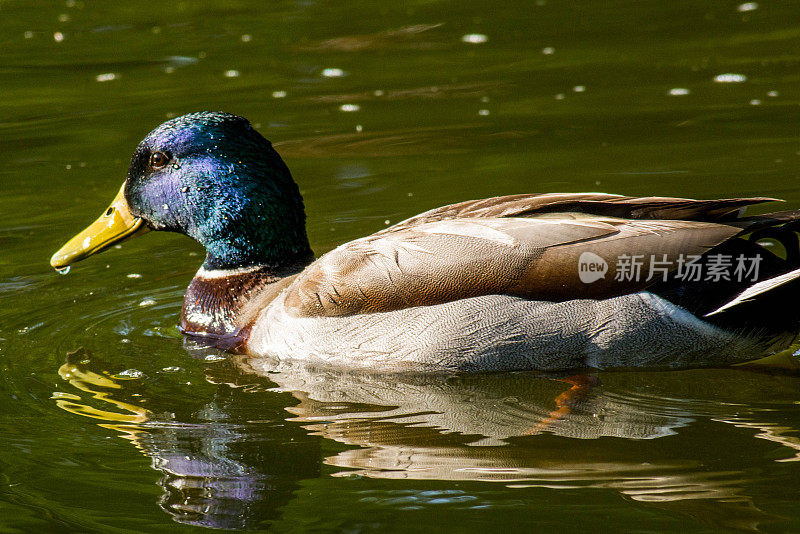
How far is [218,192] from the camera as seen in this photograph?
6.65 meters

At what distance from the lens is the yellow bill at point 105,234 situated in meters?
6.91

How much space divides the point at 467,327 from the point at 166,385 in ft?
5.09

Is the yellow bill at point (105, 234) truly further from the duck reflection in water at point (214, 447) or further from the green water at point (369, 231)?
the duck reflection in water at point (214, 447)

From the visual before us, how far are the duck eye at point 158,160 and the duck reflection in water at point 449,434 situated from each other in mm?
1277

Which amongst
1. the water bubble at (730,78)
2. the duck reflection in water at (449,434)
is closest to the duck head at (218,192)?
the duck reflection in water at (449,434)

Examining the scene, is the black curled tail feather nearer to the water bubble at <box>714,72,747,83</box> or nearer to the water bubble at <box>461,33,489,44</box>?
the water bubble at <box>714,72,747,83</box>

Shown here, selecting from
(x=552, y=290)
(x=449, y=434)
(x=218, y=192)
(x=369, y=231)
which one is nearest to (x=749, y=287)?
(x=552, y=290)

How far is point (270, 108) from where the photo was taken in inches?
439

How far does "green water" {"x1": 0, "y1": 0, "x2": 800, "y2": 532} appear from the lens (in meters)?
4.54

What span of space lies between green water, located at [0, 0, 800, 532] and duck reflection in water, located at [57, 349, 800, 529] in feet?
0.05

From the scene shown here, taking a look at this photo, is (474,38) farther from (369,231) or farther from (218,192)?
(218,192)

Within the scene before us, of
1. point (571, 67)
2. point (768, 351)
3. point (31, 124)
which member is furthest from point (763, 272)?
point (31, 124)

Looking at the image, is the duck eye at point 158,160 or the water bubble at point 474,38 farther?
the water bubble at point 474,38

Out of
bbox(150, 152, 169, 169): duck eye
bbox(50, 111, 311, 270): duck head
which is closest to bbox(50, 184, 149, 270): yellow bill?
bbox(50, 111, 311, 270): duck head
